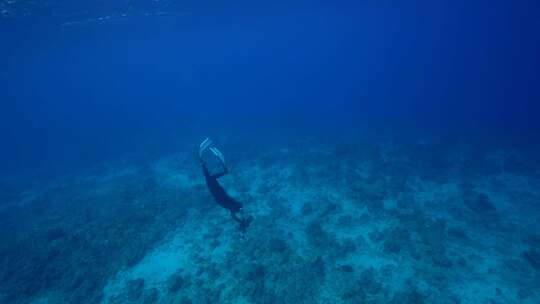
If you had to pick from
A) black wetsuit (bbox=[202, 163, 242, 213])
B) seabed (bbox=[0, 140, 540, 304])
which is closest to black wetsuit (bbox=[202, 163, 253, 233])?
black wetsuit (bbox=[202, 163, 242, 213])

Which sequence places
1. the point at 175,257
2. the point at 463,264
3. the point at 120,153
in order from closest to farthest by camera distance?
the point at 463,264
the point at 175,257
the point at 120,153

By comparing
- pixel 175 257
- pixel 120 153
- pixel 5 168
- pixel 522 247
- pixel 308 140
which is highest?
pixel 522 247

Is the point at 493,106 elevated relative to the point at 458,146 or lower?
lower

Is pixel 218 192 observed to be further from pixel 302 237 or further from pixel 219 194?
pixel 302 237

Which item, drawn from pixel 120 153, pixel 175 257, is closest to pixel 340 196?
pixel 175 257

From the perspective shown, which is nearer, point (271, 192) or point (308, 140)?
point (271, 192)

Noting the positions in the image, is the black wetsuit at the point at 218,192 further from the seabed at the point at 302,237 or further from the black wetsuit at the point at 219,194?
the seabed at the point at 302,237

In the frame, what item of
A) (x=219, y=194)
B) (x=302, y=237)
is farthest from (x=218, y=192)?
(x=302, y=237)

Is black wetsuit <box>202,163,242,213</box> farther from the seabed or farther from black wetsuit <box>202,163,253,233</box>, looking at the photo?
the seabed

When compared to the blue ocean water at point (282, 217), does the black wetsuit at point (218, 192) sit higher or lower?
higher

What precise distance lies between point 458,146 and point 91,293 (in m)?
22.0

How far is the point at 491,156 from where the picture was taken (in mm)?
18531

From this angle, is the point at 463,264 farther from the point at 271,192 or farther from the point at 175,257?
the point at 175,257

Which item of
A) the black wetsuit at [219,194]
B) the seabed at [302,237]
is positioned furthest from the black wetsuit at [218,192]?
the seabed at [302,237]
